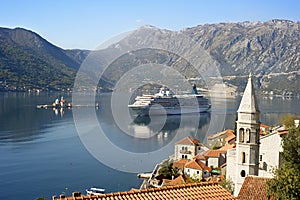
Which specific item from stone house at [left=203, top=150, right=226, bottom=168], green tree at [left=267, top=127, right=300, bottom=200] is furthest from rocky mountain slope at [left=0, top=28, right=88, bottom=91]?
green tree at [left=267, top=127, right=300, bottom=200]

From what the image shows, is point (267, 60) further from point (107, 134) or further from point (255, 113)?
point (255, 113)

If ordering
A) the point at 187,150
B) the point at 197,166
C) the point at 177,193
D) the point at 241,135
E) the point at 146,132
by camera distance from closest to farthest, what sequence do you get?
the point at 177,193, the point at 241,135, the point at 197,166, the point at 187,150, the point at 146,132

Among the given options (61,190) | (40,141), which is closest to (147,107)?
(40,141)

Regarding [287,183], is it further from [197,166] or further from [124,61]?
[124,61]

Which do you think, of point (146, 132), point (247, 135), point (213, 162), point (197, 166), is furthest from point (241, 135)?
point (146, 132)

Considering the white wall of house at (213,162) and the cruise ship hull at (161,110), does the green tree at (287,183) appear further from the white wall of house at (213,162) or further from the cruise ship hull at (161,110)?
the cruise ship hull at (161,110)

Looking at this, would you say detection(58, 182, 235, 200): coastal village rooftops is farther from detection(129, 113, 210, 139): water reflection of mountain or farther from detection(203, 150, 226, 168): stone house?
detection(129, 113, 210, 139): water reflection of mountain

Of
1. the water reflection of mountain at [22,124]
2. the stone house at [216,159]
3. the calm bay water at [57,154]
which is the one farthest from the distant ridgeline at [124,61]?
the stone house at [216,159]
